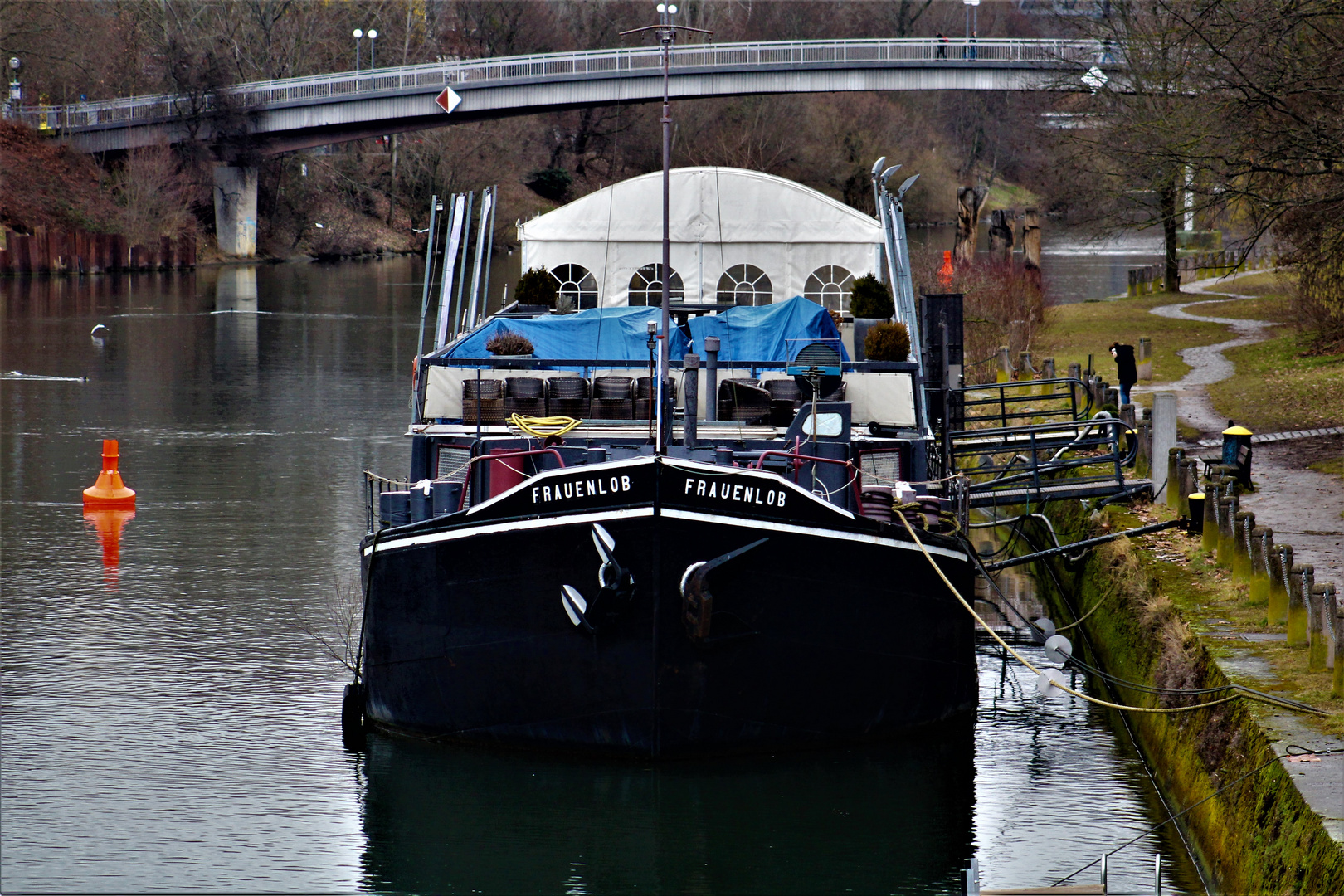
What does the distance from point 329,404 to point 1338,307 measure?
2100cm

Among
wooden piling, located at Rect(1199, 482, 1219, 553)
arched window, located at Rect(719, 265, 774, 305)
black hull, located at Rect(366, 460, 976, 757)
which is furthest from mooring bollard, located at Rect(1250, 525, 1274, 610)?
arched window, located at Rect(719, 265, 774, 305)

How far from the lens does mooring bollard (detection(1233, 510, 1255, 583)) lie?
1487cm

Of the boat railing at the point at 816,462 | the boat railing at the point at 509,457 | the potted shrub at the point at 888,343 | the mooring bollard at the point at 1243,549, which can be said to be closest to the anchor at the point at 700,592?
the boat railing at the point at 816,462

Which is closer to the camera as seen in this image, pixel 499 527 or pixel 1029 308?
pixel 499 527

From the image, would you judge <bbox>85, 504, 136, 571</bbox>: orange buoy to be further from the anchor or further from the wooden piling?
the wooden piling

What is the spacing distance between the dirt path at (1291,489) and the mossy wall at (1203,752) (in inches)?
Answer: 63.1

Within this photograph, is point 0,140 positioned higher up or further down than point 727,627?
higher up

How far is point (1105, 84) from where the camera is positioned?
46.0 m

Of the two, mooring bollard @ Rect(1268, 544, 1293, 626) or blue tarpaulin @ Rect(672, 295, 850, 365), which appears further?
blue tarpaulin @ Rect(672, 295, 850, 365)

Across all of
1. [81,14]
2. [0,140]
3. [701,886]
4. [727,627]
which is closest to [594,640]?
[727,627]

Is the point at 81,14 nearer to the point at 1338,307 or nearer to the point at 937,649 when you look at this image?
the point at 1338,307

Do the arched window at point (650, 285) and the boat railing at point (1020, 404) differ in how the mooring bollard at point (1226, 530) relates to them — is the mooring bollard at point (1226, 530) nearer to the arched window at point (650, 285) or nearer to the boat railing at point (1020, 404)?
the boat railing at point (1020, 404)

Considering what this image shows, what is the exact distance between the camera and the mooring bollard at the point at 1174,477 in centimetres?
1833

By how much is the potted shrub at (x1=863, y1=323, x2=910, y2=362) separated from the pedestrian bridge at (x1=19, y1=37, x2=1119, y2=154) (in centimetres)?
5717
